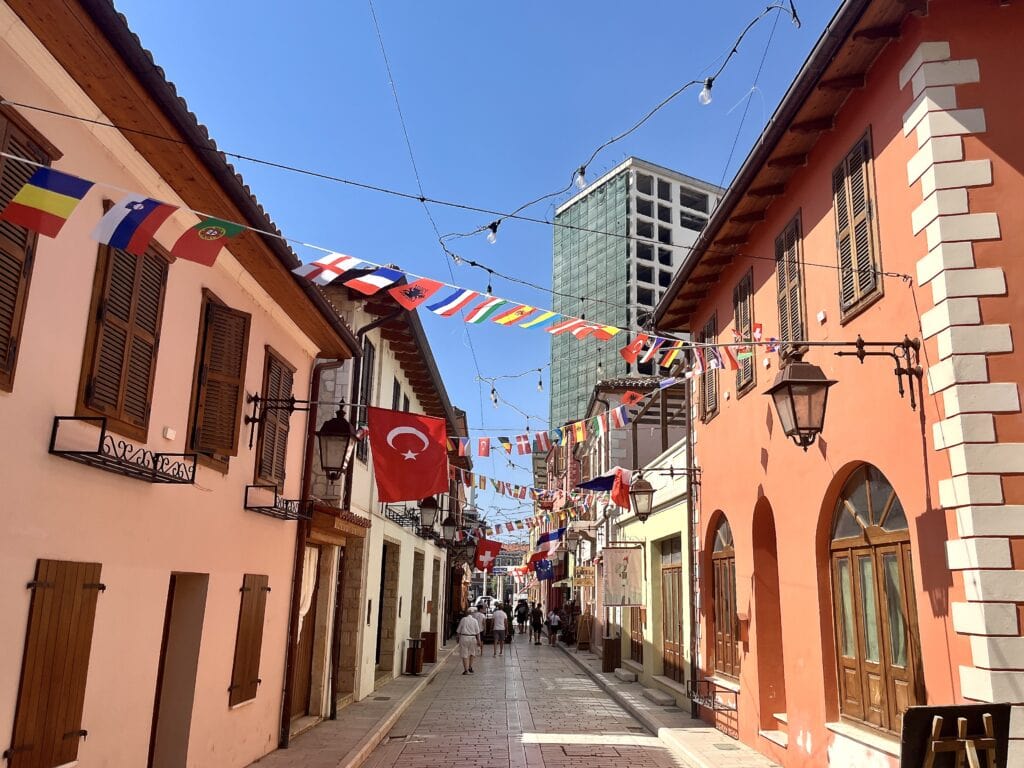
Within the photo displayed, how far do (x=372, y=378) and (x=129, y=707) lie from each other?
9.51 meters

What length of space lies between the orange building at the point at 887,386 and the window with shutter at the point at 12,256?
656 centimetres

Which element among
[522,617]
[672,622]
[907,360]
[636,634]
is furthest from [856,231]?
[522,617]

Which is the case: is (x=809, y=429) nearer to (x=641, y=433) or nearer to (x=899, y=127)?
(x=899, y=127)

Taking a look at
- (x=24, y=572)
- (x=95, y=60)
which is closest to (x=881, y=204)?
(x=95, y=60)

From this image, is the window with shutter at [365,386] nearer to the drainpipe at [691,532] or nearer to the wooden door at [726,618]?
the drainpipe at [691,532]

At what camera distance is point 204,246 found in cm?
565

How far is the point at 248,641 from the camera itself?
9609mm

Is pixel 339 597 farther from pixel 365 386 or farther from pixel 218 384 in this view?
pixel 218 384

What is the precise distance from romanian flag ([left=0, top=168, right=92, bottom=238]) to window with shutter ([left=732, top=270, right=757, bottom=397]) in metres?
8.56

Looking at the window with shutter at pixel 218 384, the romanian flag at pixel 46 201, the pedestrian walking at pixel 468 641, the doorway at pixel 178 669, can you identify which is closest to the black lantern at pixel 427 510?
the pedestrian walking at pixel 468 641

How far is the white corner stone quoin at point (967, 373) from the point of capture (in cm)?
591

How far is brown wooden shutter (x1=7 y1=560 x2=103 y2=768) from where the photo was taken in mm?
5410

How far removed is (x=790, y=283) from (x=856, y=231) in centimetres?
180

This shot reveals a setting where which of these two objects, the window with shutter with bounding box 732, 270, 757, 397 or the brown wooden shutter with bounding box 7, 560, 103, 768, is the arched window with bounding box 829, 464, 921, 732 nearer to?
the window with shutter with bounding box 732, 270, 757, 397
